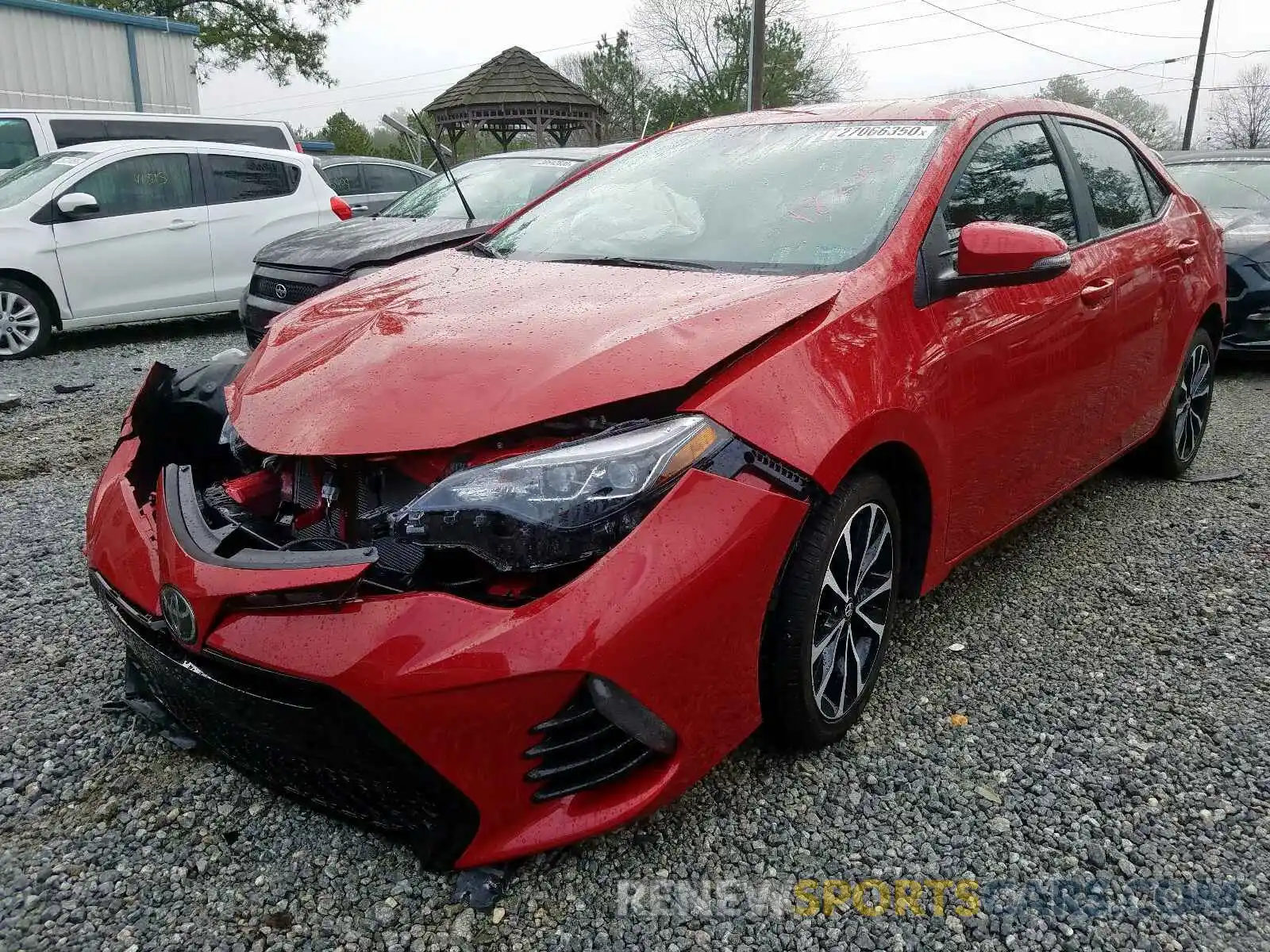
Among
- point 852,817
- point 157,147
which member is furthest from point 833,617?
point 157,147

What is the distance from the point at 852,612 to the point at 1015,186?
157cm

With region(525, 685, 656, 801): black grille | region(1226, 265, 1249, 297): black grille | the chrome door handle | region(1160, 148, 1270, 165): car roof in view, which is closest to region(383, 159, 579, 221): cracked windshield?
the chrome door handle

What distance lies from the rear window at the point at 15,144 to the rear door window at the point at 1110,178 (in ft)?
31.5

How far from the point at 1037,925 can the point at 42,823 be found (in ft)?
6.87

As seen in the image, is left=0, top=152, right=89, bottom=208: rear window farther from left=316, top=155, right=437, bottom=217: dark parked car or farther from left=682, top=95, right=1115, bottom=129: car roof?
left=682, top=95, right=1115, bottom=129: car roof

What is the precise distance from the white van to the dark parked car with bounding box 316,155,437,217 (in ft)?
4.36

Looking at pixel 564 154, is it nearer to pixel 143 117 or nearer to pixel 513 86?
pixel 143 117

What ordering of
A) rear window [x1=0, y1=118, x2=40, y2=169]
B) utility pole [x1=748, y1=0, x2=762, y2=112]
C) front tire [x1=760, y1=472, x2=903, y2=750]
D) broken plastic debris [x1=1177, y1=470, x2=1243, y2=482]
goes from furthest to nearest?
1. utility pole [x1=748, y1=0, x2=762, y2=112]
2. rear window [x1=0, y1=118, x2=40, y2=169]
3. broken plastic debris [x1=1177, y1=470, x2=1243, y2=482]
4. front tire [x1=760, y1=472, x2=903, y2=750]

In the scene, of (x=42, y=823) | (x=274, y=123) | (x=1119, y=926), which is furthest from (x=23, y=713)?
(x=274, y=123)

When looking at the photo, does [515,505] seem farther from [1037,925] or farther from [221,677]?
[1037,925]

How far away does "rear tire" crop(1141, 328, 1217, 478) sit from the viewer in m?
4.28

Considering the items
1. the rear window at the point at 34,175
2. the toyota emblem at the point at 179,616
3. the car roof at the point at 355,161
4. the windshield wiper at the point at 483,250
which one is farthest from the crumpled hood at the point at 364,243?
the car roof at the point at 355,161

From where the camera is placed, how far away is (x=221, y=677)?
1.85 metres

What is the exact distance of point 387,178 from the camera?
12.8 meters
